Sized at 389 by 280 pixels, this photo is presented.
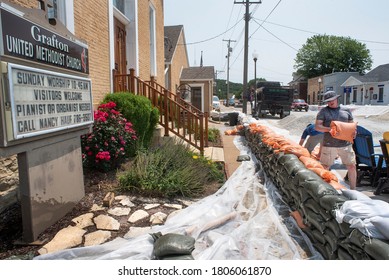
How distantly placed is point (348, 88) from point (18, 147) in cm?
4606

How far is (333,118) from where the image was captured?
4949 millimetres

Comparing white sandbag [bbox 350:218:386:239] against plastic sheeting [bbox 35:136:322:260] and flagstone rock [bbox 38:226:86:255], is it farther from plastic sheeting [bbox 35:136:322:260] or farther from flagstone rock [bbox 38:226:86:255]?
flagstone rock [bbox 38:226:86:255]

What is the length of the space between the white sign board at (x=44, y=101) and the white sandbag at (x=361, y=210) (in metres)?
2.88

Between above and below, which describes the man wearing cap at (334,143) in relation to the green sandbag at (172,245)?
above

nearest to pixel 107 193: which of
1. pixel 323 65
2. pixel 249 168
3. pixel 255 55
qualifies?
pixel 249 168

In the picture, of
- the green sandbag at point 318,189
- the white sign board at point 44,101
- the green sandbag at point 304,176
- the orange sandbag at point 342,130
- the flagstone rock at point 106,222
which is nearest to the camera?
the white sign board at point 44,101

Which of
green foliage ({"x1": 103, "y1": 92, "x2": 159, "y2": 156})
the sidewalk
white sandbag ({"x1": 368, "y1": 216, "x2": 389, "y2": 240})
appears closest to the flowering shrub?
green foliage ({"x1": 103, "y1": 92, "x2": 159, "y2": 156})

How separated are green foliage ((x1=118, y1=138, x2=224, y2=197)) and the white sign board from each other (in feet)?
3.67

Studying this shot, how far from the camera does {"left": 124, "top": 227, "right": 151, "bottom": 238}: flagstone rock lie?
3609 millimetres

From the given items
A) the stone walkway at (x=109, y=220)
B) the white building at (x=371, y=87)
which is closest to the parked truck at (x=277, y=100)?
the white building at (x=371, y=87)

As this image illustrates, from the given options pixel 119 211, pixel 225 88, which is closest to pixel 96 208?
pixel 119 211

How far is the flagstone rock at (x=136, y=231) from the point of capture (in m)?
3.61

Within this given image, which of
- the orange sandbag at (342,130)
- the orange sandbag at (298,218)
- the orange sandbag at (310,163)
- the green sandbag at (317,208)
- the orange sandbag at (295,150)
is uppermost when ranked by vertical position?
the orange sandbag at (342,130)

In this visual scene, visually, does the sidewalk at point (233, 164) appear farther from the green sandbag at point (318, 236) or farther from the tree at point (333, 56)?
the tree at point (333, 56)
